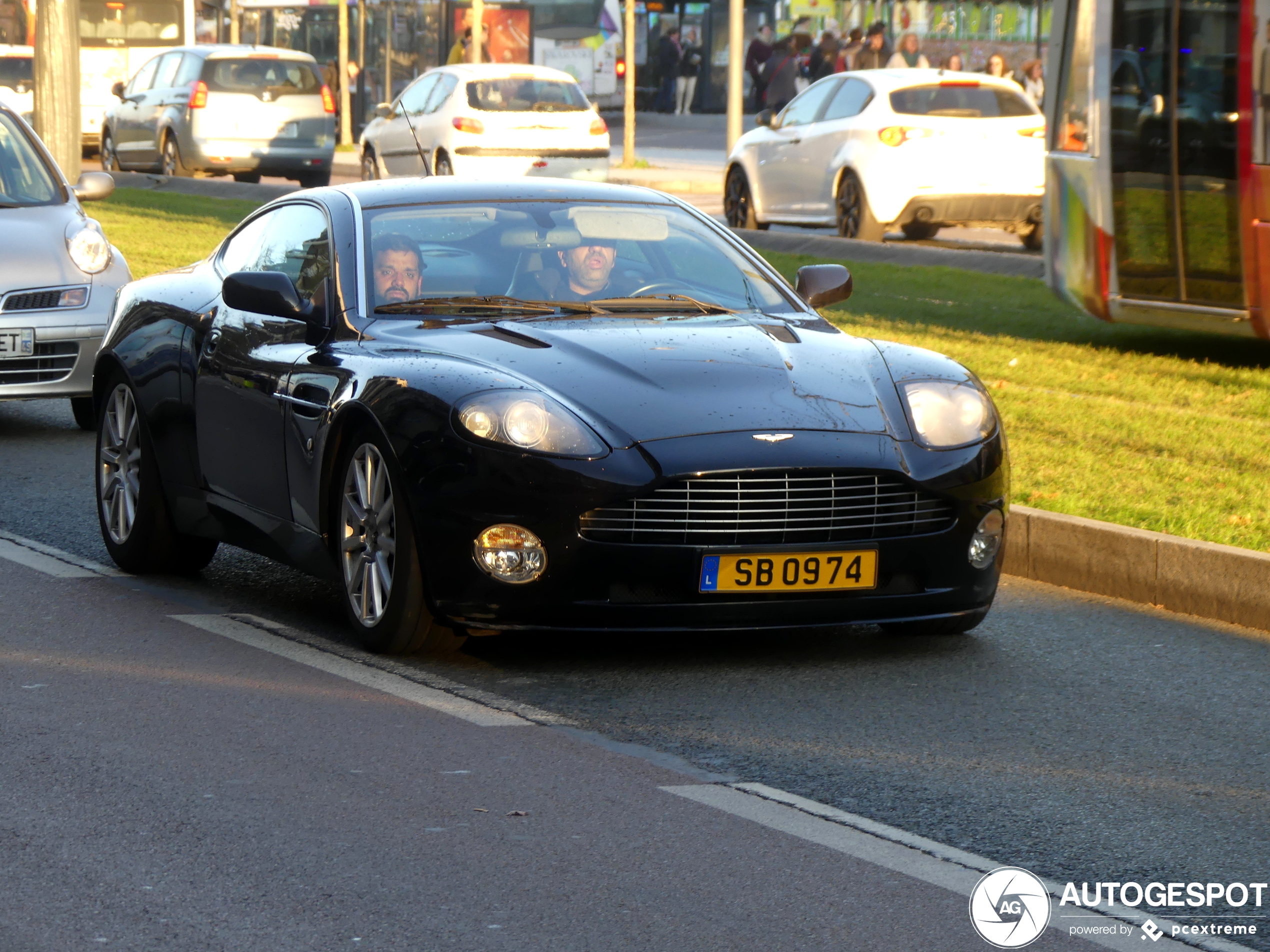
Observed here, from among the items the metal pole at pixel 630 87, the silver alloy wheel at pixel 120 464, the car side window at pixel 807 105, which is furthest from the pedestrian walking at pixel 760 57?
the silver alloy wheel at pixel 120 464

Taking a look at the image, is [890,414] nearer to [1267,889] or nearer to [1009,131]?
[1267,889]

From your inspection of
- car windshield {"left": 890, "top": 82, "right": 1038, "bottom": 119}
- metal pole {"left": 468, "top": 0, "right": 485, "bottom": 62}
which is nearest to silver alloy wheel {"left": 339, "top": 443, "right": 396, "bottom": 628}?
car windshield {"left": 890, "top": 82, "right": 1038, "bottom": 119}

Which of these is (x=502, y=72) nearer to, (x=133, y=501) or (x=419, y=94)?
(x=419, y=94)

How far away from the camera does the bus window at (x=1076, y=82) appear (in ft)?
44.5

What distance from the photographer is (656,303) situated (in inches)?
273

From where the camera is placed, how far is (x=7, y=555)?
7746mm

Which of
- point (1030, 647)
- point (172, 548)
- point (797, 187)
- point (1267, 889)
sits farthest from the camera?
point (797, 187)

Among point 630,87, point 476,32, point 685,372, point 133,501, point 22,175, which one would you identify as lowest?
point 133,501

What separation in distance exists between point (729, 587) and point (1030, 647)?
1136mm

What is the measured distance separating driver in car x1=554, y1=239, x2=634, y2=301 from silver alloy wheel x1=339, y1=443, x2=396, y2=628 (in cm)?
96

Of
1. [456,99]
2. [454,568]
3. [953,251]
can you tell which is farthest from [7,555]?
[456,99]

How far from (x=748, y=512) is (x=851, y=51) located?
2737cm

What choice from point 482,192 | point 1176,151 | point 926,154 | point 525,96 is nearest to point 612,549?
point 482,192

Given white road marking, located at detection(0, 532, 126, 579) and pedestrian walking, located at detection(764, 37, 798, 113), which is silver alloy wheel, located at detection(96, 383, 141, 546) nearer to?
white road marking, located at detection(0, 532, 126, 579)
